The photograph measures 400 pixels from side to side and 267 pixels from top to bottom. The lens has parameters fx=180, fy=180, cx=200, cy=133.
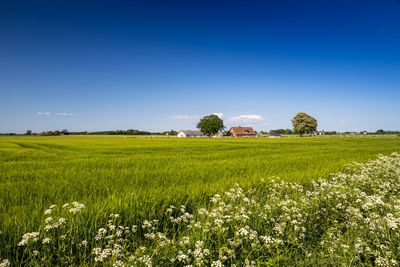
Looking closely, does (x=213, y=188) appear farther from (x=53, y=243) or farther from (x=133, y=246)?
(x=53, y=243)

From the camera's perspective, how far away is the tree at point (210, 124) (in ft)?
349

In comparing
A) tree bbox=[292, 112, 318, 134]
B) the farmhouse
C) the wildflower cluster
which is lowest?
the wildflower cluster

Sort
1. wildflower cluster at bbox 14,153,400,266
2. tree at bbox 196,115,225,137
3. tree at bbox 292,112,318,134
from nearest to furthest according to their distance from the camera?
1. wildflower cluster at bbox 14,153,400,266
2. tree at bbox 292,112,318,134
3. tree at bbox 196,115,225,137

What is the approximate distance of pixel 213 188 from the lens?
211 inches

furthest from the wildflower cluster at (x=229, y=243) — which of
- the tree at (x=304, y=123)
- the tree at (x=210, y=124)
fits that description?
the tree at (x=304, y=123)

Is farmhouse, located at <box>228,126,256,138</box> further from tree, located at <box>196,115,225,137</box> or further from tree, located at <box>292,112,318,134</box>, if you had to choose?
tree, located at <box>292,112,318,134</box>

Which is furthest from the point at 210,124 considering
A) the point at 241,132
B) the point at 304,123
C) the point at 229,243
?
the point at 229,243

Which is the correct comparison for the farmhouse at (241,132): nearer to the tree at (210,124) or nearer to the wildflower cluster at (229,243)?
the tree at (210,124)

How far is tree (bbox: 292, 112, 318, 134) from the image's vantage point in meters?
99.4

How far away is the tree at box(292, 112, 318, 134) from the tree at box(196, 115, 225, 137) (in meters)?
42.3

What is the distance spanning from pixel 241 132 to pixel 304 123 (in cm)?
3597

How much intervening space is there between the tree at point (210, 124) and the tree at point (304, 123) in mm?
42255

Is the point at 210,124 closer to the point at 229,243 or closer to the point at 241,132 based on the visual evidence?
the point at 241,132

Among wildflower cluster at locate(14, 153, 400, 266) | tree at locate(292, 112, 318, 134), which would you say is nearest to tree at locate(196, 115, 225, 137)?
tree at locate(292, 112, 318, 134)
